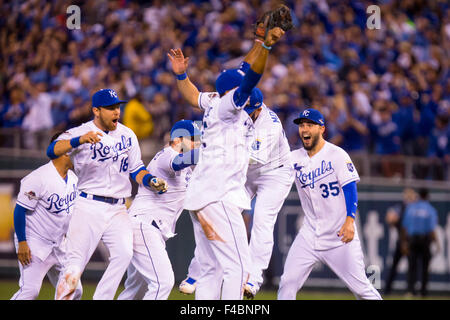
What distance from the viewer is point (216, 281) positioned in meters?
6.71

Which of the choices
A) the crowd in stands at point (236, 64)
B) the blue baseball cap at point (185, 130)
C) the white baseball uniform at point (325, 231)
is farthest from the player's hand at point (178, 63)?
the crowd in stands at point (236, 64)

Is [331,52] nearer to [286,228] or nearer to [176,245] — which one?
[286,228]

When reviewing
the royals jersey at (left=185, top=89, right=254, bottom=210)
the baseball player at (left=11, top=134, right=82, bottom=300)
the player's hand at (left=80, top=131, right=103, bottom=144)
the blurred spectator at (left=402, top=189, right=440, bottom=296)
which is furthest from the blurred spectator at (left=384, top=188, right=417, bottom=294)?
the player's hand at (left=80, top=131, right=103, bottom=144)

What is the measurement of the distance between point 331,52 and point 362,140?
2.95m

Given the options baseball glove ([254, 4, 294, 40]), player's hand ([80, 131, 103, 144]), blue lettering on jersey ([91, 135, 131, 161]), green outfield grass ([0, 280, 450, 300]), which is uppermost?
baseball glove ([254, 4, 294, 40])

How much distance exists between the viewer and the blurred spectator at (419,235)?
13.7m

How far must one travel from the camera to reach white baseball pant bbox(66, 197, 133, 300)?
7293mm

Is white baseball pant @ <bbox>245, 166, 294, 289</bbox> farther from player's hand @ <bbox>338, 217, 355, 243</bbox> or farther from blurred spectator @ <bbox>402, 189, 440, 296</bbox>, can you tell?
blurred spectator @ <bbox>402, 189, 440, 296</bbox>

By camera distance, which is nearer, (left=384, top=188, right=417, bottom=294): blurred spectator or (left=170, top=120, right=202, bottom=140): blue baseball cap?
(left=170, top=120, right=202, bottom=140): blue baseball cap

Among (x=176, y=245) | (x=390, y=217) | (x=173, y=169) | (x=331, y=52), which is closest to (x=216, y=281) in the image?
(x=173, y=169)

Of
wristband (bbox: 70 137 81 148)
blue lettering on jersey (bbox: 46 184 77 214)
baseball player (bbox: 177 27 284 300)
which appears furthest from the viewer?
blue lettering on jersey (bbox: 46 184 77 214)

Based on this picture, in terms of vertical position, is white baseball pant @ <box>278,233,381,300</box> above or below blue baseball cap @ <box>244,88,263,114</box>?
below

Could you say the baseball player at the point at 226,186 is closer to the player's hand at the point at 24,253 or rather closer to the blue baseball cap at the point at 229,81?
the blue baseball cap at the point at 229,81

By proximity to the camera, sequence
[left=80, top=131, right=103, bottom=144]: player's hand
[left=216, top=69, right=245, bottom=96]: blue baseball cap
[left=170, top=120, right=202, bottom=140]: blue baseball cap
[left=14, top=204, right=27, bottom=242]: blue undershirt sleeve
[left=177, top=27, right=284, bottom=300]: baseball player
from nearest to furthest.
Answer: [left=177, top=27, right=284, bottom=300]: baseball player → [left=216, top=69, right=245, bottom=96]: blue baseball cap → [left=80, top=131, right=103, bottom=144]: player's hand → [left=14, top=204, right=27, bottom=242]: blue undershirt sleeve → [left=170, top=120, right=202, bottom=140]: blue baseball cap
